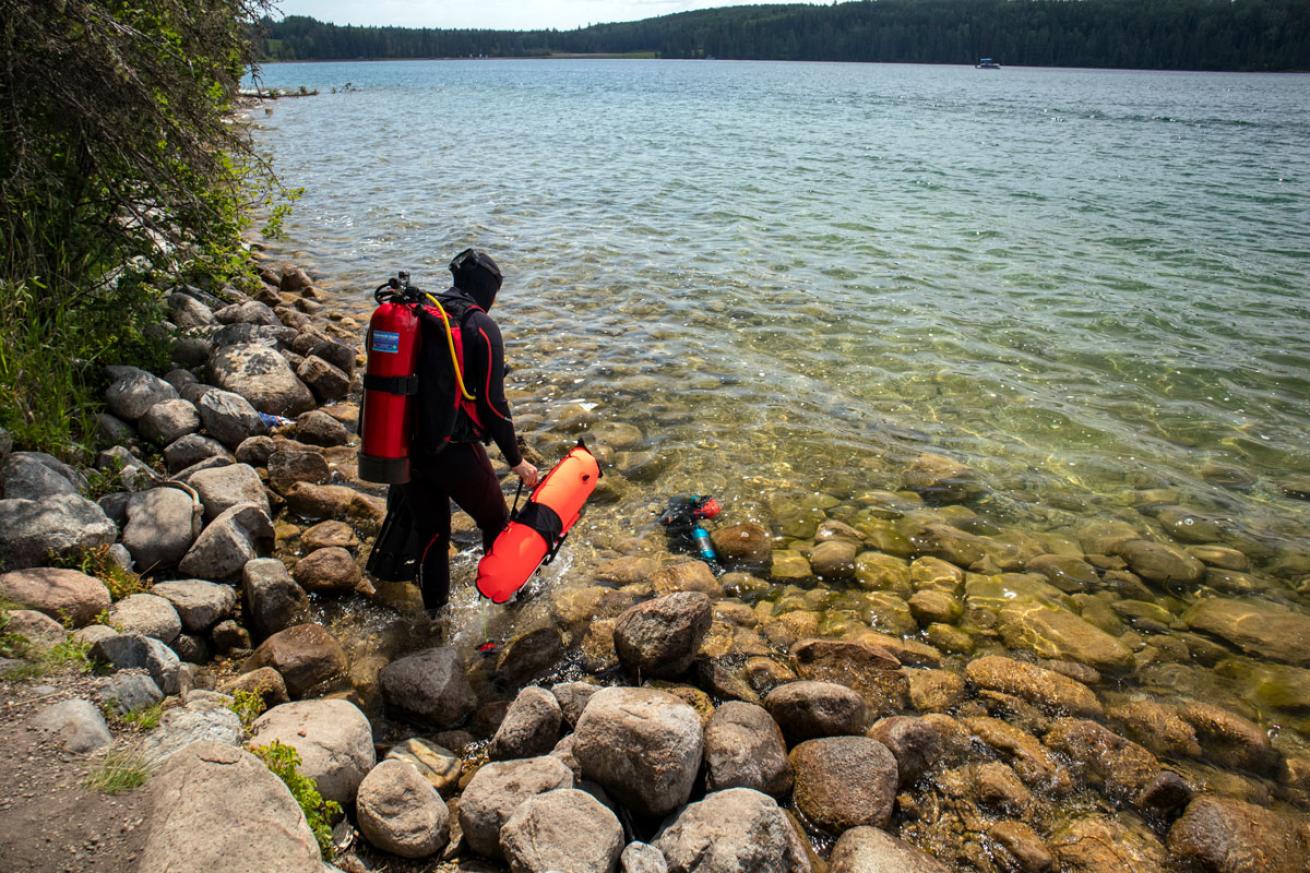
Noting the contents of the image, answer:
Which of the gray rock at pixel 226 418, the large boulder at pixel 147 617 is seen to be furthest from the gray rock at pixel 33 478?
the gray rock at pixel 226 418

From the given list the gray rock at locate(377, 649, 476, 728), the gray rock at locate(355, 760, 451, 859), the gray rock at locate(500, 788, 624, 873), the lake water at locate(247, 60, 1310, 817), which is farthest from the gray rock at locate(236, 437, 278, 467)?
the gray rock at locate(500, 788, 624, 873)

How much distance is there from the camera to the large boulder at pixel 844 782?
4.23 meters

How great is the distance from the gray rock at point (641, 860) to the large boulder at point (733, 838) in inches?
2.6

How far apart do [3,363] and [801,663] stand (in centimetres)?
634

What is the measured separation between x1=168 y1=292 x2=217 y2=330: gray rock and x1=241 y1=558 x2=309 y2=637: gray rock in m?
5.17

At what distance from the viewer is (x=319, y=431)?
845cm

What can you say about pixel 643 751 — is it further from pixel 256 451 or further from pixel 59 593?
pixel 256 451

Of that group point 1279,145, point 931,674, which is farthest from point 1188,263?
point 1279,145

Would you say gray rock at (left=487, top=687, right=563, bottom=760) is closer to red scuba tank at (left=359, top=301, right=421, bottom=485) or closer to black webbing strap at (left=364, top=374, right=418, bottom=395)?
red scuba tank at (left=359, top=301, right=421, bottom=485)

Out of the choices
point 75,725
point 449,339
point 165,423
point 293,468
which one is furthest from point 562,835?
point 165,423

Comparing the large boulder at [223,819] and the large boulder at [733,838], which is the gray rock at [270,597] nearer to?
the large boulder at [223,819]

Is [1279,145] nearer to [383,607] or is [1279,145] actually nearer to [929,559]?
[929,559]

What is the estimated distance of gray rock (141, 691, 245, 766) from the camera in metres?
3.49

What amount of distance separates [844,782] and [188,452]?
20.6 ft
